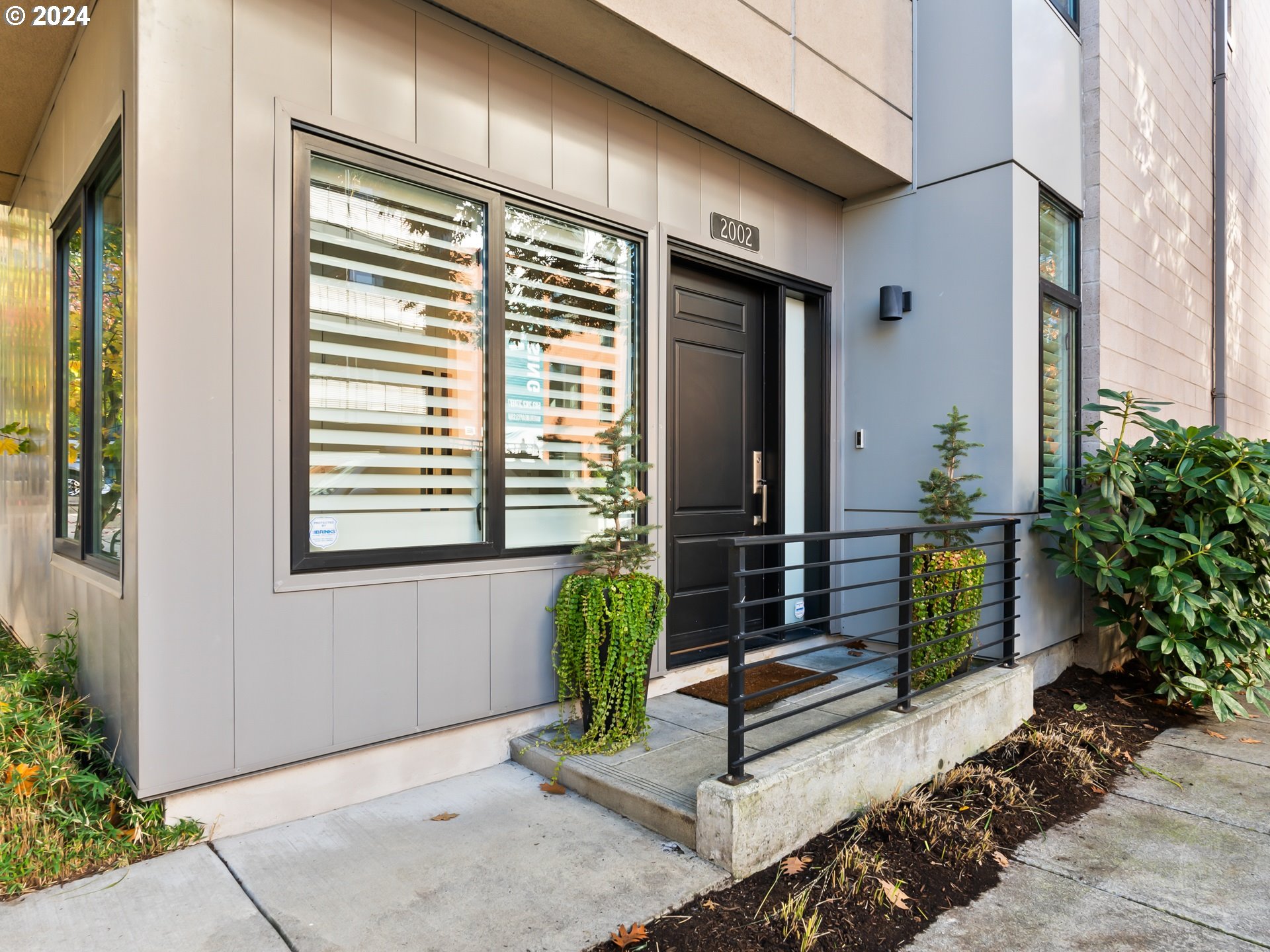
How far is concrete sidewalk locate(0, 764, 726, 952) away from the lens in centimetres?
198

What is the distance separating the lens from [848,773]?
2.74 metres

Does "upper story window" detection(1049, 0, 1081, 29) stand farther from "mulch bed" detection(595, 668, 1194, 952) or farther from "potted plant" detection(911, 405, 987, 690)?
"mulch bed" detection(595, 668, 1194, 952)

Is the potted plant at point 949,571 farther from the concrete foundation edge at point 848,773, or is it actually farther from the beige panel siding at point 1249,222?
the beige panel siding at point 1249,222

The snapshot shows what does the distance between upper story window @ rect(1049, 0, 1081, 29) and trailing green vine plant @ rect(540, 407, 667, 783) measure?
422 centimetres

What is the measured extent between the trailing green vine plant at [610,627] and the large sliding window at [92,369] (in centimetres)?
169

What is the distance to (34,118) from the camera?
422 cm

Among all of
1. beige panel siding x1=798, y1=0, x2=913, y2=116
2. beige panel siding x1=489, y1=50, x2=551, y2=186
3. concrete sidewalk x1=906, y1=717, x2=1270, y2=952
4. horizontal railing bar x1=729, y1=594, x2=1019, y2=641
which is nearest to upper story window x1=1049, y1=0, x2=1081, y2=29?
beige panel siding x1=798, y1=0, x2=913, y2=116

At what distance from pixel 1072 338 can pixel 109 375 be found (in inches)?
211

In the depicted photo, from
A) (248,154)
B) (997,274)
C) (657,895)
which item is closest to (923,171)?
(997,274)

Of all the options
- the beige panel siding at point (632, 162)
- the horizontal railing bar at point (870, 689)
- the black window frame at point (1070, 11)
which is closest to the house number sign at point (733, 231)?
the beige panel siding at point (632, 162)

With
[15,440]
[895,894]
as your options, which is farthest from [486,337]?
[15,440]

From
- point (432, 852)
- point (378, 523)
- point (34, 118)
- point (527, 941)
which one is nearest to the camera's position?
point (527, 941)

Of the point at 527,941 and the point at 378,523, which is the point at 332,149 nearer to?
the point at 378,523

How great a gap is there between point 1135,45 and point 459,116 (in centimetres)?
538
